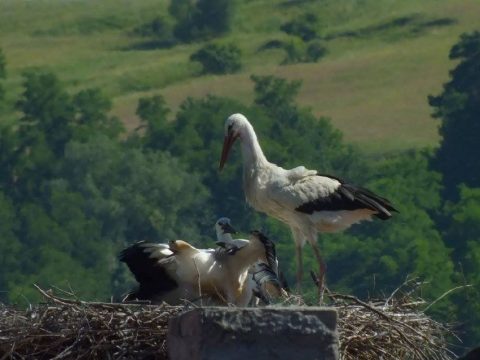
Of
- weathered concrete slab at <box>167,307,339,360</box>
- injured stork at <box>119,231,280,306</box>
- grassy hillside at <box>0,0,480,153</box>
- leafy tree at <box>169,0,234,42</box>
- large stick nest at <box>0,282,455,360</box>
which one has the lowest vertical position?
leafy tree at <box>169,0,234,42</box>

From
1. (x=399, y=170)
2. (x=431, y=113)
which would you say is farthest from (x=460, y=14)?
(x=399, y=170)

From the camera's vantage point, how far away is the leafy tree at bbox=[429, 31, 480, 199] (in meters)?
63.2

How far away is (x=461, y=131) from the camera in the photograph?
63281mm

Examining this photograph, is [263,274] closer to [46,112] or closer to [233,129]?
[233,129]

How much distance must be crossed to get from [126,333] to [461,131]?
51169 millimetres

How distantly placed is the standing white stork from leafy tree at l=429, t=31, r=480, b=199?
4594cm

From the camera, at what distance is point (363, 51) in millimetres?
75938

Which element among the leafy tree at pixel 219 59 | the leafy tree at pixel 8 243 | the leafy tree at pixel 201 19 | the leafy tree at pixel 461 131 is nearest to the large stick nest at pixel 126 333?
the leafy tree at pixel 8 243

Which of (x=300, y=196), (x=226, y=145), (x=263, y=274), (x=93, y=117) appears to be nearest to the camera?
(x=263, y=274)

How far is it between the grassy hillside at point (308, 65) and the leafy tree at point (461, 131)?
94.3 inches

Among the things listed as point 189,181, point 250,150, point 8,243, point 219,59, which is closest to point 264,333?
point 250,150

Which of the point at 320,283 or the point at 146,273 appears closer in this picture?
the point at 146,273

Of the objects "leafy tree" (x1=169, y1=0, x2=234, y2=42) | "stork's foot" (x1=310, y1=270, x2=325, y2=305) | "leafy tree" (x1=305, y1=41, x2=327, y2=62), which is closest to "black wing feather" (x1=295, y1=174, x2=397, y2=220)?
"stork's foot" (x1=310, y1=270, x2=325, y2=305)

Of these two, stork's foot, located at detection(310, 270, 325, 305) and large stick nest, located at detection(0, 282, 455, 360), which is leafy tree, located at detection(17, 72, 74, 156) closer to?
stork's foot, located at detection(310, 270, 325, 305)
